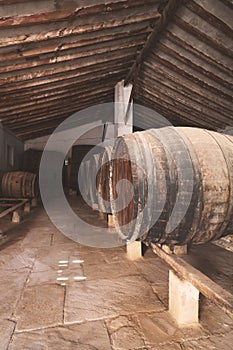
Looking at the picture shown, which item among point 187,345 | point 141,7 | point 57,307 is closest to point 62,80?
point 141,7

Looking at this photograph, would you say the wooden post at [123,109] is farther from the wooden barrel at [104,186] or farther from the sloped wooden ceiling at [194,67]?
the wooden barrel at [104,186]

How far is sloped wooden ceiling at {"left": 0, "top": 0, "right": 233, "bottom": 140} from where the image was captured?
3.67m

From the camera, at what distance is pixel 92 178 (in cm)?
553

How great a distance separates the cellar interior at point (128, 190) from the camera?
168 cm

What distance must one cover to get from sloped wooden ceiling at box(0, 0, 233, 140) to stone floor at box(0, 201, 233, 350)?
3499mm

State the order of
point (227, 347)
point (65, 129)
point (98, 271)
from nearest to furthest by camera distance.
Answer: point (227, 347)
point (98, 271)
point (65, 129)

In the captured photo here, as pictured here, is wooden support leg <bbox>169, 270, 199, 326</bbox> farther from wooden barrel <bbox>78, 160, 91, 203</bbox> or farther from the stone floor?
wooden barrel <bbox>78, 160, 91, 203</bbox>

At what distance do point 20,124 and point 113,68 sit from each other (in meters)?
4.46

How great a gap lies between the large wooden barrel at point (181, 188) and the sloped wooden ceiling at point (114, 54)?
2.99m

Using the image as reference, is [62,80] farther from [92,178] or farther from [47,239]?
[47,239]

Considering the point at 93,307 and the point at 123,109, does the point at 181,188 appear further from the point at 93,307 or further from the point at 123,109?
the point at 123,109

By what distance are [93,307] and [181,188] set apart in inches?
54.5

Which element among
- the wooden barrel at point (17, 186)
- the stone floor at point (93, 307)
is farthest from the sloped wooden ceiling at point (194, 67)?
the wooden barrel at point (17, 186)

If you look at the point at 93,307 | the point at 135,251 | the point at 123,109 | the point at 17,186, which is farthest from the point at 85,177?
the point at 93,307
